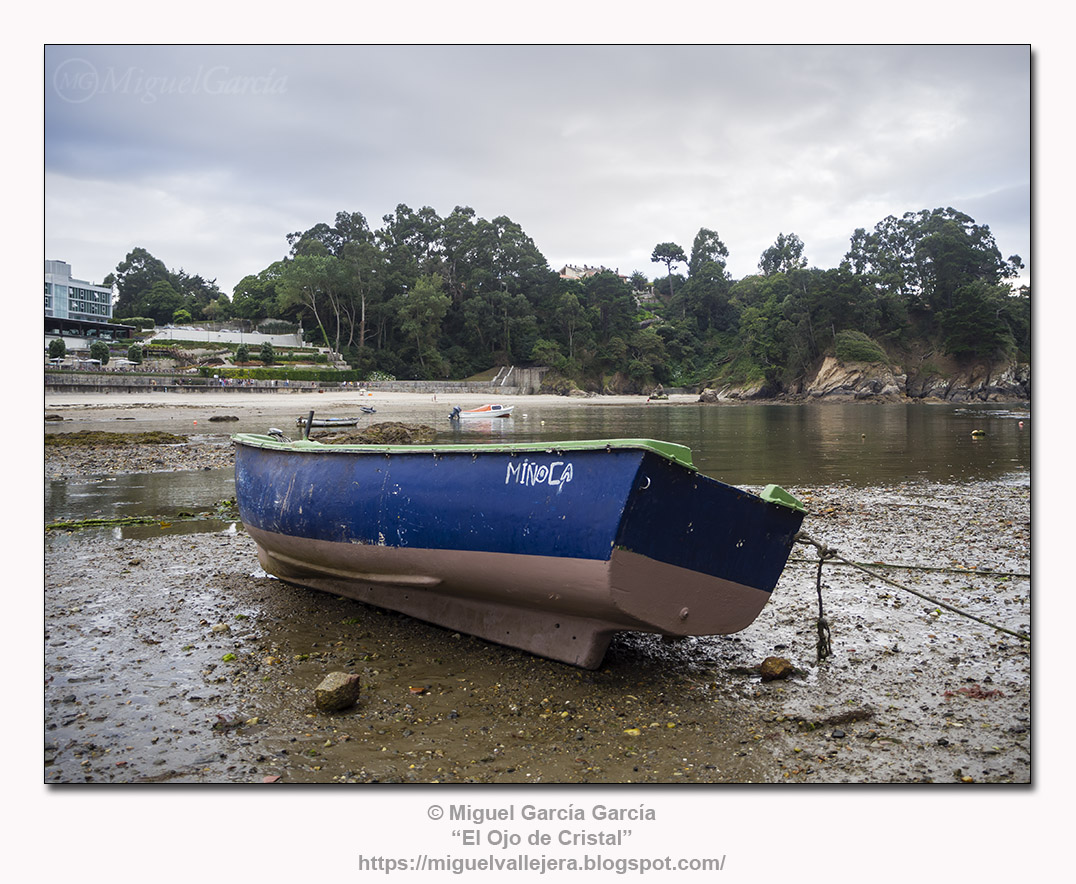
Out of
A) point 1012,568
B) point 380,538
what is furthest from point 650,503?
point 1012,568

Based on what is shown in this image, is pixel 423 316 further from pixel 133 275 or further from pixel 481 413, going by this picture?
pixel 133 275

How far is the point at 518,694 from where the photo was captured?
158 inches

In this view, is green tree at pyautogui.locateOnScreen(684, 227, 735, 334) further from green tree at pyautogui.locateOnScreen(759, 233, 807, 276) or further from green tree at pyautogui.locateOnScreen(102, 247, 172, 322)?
green tree at pyautogui.locateOnScreen(102, 247, 172, 322)


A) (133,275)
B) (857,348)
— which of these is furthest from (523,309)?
(133,275)

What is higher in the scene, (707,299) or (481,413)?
(707,299)

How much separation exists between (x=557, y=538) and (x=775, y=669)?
5.12 ft

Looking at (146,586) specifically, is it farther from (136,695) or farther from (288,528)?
(136,695)

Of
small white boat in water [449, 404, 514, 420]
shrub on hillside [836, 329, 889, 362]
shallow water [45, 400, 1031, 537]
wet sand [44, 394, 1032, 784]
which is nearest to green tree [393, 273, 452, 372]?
small white boat in water [449, 404, 514, 420]

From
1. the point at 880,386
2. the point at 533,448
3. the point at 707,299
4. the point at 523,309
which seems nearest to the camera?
the point at 533,448

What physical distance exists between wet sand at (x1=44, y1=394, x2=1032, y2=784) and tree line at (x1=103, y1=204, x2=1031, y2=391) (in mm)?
52832

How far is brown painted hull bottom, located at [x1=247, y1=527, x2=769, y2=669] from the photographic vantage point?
3766 millimetres

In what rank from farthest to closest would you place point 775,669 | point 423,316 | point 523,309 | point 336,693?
point 523,309 < point 423,316 < point 775,669 < point 336,693

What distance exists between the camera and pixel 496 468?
4.14 m

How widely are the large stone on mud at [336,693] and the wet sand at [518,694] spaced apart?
0.07 m
